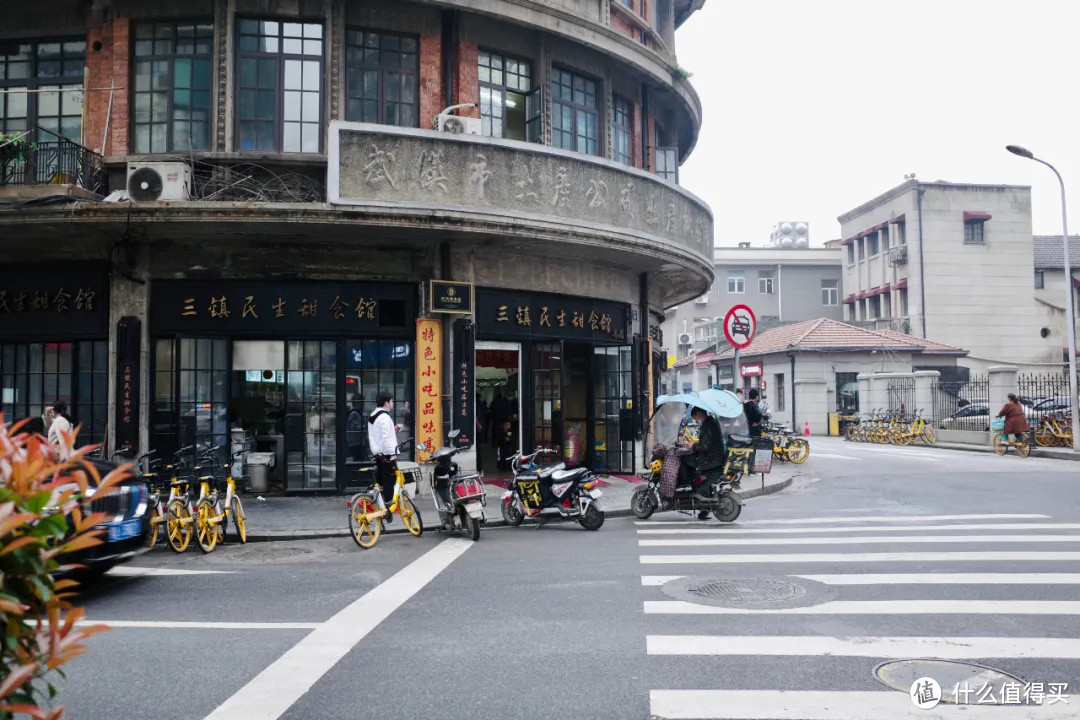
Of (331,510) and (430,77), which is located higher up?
(430,77)

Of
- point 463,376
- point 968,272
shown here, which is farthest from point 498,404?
point 968,272

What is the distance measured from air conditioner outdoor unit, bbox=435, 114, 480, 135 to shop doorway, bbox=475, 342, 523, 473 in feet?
13.2

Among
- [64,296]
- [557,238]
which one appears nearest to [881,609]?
[557,238]

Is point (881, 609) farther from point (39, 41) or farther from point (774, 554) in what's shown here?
point (39, 41)

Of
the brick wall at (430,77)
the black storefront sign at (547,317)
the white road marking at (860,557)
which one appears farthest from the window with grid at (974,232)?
the white road marking at (860,557)

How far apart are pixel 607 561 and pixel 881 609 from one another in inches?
119

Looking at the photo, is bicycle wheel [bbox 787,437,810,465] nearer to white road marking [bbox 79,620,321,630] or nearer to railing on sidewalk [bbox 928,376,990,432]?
railing on sidewalk [bbox 928,376,990,432]

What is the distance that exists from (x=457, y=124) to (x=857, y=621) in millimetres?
10868

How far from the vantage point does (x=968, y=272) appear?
49.6 meters

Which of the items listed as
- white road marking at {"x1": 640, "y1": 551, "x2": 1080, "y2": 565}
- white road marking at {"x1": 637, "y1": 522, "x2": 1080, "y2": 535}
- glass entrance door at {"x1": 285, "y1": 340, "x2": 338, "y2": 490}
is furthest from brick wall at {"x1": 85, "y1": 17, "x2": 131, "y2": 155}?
white road marking at {"x1": 640, "y1": 551, "x2": 1080, "y2": 565}

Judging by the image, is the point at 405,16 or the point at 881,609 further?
the point at 405,16

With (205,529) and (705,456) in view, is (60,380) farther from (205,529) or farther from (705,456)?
(705,456)

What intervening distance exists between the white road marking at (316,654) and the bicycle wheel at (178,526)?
3.27 meters

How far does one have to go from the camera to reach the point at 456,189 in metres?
14.2
